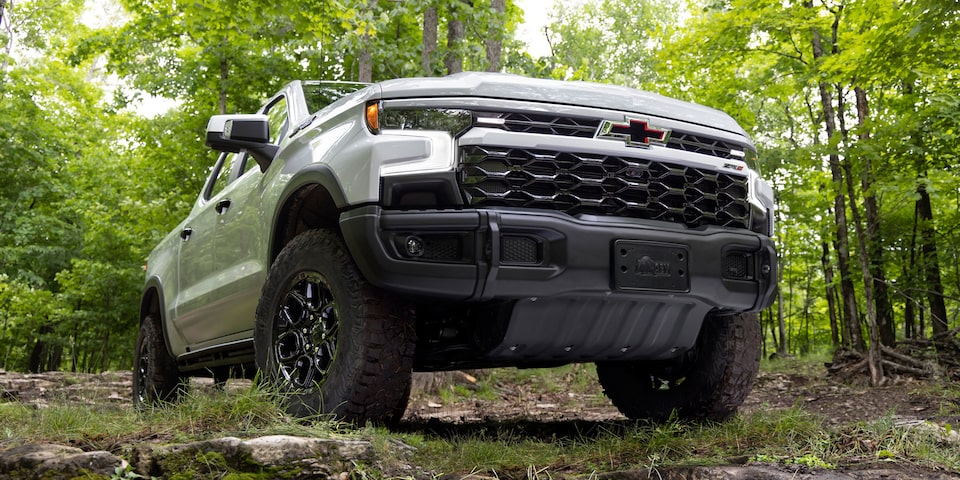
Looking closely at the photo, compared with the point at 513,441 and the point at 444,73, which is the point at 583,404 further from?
the point at 444,73

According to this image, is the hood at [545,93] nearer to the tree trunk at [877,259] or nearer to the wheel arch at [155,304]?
the wheel arch at [155,304]

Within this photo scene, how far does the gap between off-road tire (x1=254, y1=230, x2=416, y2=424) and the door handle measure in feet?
4.00

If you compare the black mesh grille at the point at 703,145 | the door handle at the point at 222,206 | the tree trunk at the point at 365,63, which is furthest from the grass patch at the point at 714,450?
the tree trunk at the point at 365,63

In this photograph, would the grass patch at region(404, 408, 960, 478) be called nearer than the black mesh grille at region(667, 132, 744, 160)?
Yes

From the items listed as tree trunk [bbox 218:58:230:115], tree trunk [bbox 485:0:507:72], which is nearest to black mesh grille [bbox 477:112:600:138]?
tree trunk [bbox 485:0:507:72]

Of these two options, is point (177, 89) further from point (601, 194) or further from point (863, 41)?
point (601, 194)

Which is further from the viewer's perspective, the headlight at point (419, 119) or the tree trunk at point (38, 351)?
the tree trunk at point (38, 351)

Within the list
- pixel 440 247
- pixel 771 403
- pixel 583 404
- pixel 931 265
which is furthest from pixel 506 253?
pixel 931 265

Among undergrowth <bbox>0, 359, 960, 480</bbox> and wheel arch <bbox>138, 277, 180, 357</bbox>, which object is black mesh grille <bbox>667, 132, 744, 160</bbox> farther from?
wheel arch <bbox>138, 277, 180, 357</bbox>

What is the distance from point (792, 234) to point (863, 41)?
33.5ft

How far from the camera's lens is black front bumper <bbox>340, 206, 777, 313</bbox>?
10.1ft

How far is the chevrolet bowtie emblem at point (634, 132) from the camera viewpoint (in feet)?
11.1

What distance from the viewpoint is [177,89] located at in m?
16.7

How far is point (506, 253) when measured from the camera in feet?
10.2
